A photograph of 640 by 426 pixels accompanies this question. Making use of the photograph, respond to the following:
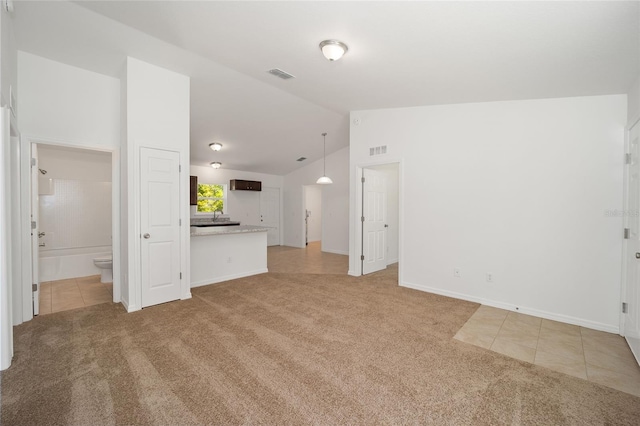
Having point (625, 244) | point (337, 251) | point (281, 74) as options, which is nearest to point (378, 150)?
point (281, 74)

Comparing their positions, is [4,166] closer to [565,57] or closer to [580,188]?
[565,57]

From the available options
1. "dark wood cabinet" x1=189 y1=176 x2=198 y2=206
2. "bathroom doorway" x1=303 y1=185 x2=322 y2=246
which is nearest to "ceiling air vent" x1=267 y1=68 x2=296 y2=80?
"dark wood cabinet" x1=189 y1=176 x2=198 y2=206

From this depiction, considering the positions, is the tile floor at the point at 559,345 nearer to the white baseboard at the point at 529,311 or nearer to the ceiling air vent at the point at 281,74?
the white baseboard at the point at 529,311

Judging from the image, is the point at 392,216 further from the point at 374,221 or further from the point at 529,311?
the point at 529,311

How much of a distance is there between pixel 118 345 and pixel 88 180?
4.41m

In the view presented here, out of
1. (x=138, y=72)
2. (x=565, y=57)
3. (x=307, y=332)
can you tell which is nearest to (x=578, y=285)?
(x=565, y=57)

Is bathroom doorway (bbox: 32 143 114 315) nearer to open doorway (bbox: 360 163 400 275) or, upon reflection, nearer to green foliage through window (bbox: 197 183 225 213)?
green foliage through window (bbox: 197 183 225 213)

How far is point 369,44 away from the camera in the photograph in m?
2.76

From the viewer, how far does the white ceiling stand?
2209mm

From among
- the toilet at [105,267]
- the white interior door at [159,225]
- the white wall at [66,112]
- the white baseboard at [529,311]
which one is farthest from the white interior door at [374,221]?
the toilet at [105,267]

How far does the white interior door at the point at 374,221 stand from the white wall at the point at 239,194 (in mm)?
4792

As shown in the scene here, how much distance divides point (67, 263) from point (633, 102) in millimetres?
8169

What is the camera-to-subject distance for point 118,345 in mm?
2635

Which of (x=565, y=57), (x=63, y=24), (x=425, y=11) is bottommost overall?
(x=565, y=57)
